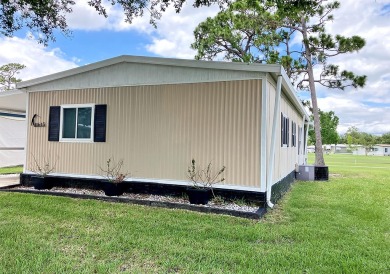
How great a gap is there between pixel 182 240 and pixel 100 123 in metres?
3.96

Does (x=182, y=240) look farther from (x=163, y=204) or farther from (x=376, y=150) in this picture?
(x=376, y=150)

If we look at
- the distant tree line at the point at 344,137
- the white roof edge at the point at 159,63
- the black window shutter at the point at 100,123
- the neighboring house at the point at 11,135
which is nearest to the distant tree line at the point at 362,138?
the distant tree line at the point at 344,137

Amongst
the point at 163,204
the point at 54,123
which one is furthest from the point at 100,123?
the point at 163,204

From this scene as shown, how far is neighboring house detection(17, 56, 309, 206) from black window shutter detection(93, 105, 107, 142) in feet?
0.07

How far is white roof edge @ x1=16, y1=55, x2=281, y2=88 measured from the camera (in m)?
5.26

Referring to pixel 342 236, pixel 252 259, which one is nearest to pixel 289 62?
pixel 342 236

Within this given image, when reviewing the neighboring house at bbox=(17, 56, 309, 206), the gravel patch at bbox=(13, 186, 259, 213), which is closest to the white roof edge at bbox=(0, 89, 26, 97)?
the neighboring house at bbox=(17, 56, 309, 206)

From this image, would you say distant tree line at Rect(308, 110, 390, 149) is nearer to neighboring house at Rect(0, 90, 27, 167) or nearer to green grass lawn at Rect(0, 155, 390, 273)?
neighboring house at Rect(0, 90, 27, 167)

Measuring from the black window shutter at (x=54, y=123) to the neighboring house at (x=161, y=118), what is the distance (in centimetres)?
2

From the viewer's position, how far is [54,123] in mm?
7164

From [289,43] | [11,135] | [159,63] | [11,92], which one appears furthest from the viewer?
[289,43]

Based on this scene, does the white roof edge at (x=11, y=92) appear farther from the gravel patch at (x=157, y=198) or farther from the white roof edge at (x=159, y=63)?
the gravel patch at (x=157, y=198)

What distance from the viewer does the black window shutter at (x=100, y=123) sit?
6.65m

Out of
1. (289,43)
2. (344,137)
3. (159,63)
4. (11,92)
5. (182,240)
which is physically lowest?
(182,240)
